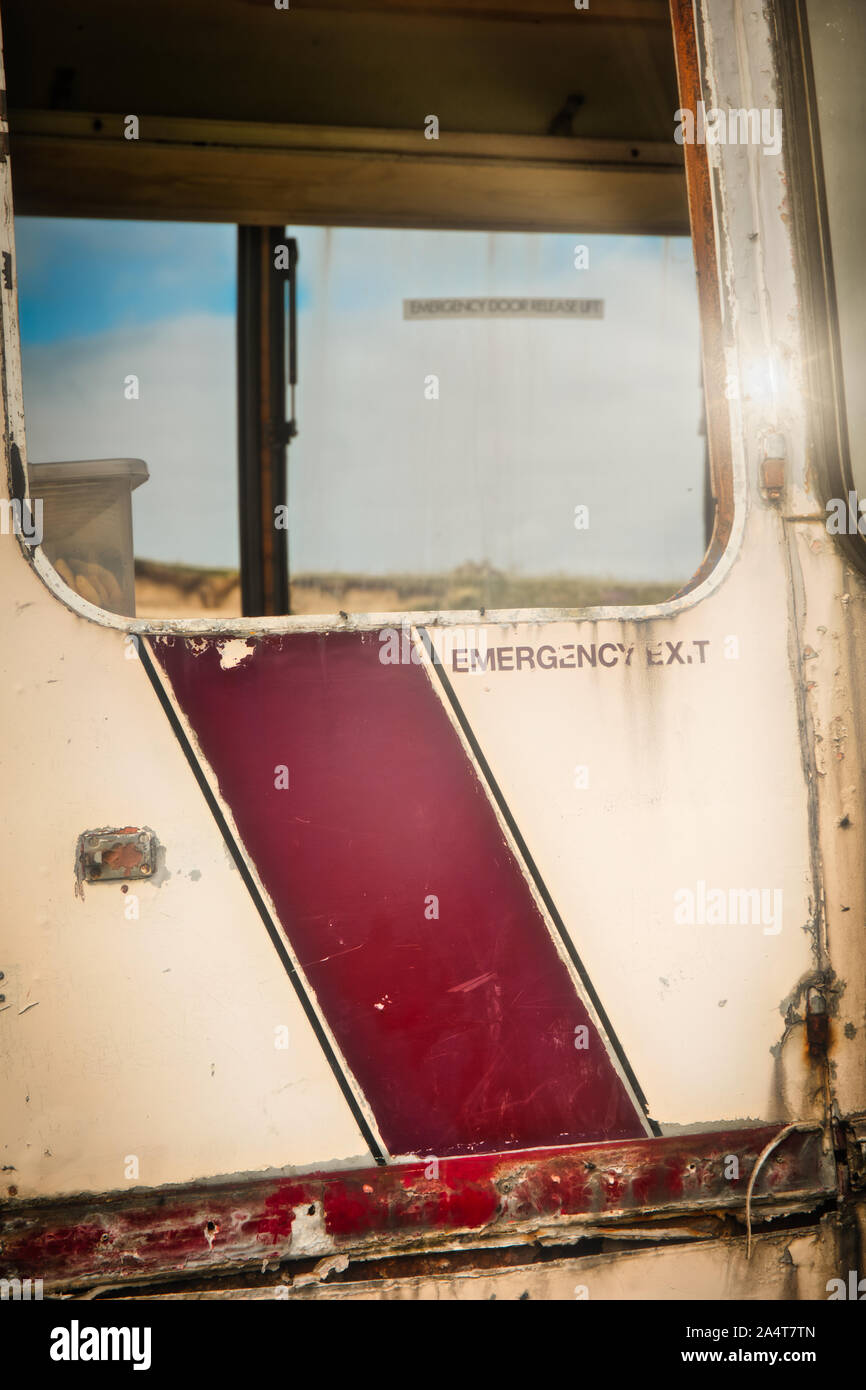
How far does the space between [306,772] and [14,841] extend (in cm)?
39

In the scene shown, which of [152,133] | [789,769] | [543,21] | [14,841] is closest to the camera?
[14,841]

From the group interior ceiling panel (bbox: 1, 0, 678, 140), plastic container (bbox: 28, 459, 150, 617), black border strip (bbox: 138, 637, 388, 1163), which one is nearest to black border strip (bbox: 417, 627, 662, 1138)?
black border strip (bbox: 138, 637, 388, 1163)

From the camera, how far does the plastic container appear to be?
56.5 inches

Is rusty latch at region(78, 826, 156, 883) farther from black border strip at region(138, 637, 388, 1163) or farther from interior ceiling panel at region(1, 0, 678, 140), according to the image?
interior ceiling panel at region(1, 0, 678, 140)

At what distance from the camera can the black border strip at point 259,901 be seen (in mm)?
1187

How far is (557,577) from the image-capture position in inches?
95.7

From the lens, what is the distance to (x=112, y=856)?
1167 mm

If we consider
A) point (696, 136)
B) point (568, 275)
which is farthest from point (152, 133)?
point (696, 136)

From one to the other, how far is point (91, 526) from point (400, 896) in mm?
813

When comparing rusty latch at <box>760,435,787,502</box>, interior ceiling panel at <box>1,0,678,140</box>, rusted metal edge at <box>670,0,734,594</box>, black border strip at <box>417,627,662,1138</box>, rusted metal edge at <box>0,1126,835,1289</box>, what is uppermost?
interior ceiling panel at <box>1,0,678,140</box>

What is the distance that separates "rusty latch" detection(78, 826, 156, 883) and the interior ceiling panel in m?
1.76

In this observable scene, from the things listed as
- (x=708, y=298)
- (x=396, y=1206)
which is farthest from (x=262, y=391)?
(x=396, y=1206)

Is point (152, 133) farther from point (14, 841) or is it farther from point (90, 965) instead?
point (90, 965)

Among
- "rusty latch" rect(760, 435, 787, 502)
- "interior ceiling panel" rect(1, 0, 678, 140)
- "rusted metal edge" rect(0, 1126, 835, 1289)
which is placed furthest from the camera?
"interior ceiling panel" rect(1, 0, 678, 140)
